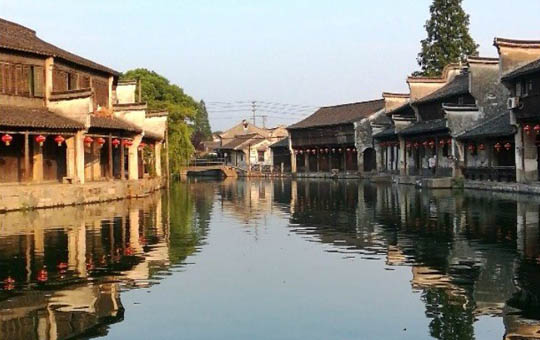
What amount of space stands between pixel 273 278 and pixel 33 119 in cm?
2184

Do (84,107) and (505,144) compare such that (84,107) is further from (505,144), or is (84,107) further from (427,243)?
(505,144)

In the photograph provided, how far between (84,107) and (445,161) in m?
29.5

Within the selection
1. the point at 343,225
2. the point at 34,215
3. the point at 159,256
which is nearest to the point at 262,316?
the point at 159,256

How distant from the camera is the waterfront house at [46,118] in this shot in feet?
106

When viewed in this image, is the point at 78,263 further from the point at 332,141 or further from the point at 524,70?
the point at 332,141

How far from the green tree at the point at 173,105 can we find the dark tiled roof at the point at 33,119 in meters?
26.6

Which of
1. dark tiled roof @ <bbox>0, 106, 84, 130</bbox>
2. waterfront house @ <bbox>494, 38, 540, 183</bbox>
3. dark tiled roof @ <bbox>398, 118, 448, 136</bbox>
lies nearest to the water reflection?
dark tiled roof @ <bbox>0, 106, 84, 130</bbox>

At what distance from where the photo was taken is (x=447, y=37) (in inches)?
2955

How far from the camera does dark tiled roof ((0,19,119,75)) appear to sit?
3391 centimetres

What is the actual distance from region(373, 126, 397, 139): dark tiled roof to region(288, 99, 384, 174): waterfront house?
6127 millimetres

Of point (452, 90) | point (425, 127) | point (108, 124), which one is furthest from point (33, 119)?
point (452, 90)

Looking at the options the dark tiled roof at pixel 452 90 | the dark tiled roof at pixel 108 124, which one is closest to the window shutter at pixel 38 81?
the dark tiled roof at pixel 108 124

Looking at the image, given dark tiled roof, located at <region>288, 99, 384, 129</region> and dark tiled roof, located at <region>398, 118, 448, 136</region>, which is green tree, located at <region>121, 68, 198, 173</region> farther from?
dark tiled roof, located at <region>398, 118, 448, 136</region>

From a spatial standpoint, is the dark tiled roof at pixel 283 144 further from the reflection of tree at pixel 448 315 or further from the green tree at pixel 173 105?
the reflection of tree at pixel 448 315
